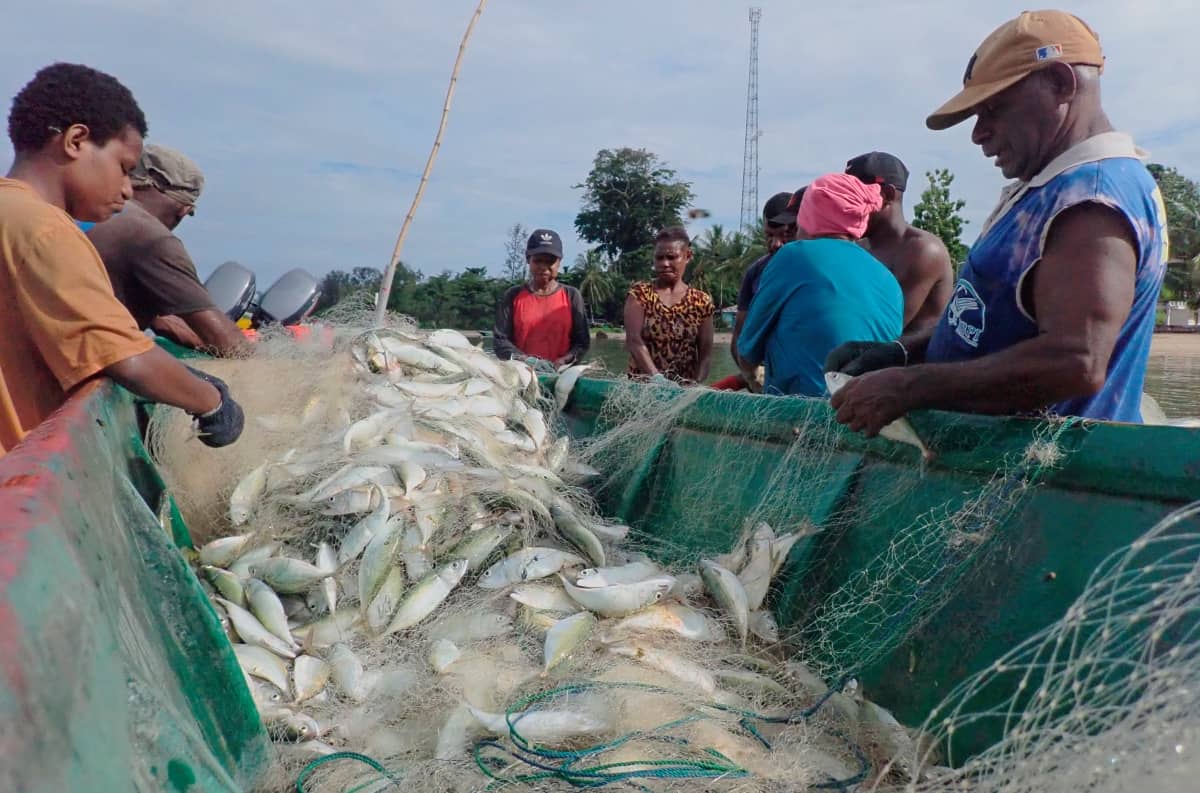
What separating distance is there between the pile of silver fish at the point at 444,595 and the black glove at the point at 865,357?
60 centimetres

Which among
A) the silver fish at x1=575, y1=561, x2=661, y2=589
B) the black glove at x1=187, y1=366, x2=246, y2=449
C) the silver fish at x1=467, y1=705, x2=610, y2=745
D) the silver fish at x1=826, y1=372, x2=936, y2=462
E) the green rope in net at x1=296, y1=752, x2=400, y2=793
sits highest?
the silver fish at x1=826, y1=372, x2=936, y2=462

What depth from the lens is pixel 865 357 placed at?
9.62ft

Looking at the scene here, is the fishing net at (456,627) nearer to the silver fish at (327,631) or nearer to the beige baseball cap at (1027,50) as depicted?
the silver fish at (327,631)

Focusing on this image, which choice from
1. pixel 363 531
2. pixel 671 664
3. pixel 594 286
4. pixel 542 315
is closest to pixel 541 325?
pixel 542 315

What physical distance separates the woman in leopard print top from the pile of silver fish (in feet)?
9.40

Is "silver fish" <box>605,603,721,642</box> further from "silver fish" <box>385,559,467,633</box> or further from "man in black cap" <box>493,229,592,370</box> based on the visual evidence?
"man in black cap" <box>493,229,592,370</box>

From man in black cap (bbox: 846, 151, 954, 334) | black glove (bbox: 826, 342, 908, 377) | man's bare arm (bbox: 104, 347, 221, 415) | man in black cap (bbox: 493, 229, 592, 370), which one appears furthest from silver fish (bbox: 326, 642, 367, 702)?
man in black cap (bbox: 493, 229, 592, 370)

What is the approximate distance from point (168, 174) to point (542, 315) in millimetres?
3108

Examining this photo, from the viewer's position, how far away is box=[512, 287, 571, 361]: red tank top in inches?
268

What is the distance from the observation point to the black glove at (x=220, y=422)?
105 inches

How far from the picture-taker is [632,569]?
3.02 metres

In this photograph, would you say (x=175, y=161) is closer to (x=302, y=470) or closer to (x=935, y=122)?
(x=302, y=470)

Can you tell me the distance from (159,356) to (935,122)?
7.65 ft

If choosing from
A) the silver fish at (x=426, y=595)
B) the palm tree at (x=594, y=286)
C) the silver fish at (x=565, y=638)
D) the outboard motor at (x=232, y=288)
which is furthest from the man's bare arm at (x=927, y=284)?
the palm tree at (x=594, y=286)
